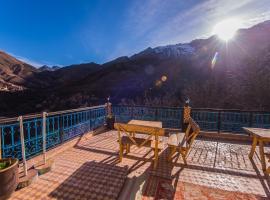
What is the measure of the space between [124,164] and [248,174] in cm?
264

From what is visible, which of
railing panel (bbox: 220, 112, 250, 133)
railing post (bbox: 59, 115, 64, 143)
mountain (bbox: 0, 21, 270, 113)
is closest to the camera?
railing post (bbox: 59, 115, 64, 143)

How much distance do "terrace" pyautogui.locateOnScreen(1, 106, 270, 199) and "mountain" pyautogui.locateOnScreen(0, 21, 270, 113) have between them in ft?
33.8

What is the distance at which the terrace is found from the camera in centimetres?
257

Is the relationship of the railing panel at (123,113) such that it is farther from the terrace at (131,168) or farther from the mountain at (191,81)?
the mountain at (191,81)

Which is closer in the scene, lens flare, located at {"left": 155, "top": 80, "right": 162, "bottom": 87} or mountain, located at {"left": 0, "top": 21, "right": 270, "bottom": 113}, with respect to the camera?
mountain, located at {"left": 0, "top": 21, "right": 270, "bottom": 113}

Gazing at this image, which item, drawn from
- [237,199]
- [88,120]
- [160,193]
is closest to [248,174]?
[237,199]

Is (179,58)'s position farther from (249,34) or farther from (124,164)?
(124,164)

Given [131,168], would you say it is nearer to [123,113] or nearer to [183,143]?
[183,143]

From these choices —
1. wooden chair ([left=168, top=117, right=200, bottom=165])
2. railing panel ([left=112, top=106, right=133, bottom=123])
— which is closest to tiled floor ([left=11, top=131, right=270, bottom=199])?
wooden chair ([left=168, top=117, right=200, bottom=165])

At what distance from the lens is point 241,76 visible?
50.8ft

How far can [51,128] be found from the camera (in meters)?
4.95

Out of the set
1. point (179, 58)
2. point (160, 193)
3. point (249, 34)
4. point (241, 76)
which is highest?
point (249, 34)

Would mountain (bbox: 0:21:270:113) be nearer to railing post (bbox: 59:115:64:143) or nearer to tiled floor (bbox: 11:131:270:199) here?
tiled floor (bbox: 11:131:270:199)

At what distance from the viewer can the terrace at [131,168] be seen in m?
2.57
